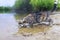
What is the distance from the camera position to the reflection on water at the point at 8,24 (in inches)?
42.3

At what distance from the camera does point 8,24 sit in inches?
43.6

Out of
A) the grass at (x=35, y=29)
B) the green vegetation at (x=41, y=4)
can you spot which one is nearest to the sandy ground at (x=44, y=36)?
the grass at (x=35, y=29)

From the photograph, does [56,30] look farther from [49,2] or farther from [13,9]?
[13,9]

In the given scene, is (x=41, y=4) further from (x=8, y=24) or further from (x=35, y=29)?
(x=8, y=24)

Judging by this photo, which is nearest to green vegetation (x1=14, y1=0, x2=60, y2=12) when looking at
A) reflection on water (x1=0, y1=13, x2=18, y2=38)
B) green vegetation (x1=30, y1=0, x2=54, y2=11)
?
green vegetation (x1=30, y1=0, x2=54, y2=11)

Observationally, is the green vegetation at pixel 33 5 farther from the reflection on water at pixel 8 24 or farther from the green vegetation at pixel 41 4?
the reflection on water at pixel 8 24

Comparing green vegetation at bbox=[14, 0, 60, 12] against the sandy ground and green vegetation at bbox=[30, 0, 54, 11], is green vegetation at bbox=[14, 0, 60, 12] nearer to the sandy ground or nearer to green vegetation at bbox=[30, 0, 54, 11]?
green vegetation at bbox=[30, 0, 54, 11]

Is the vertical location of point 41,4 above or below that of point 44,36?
above

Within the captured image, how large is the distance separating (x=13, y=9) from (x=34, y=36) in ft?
0.94

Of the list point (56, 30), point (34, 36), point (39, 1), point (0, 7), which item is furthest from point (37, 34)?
point (0, 7)

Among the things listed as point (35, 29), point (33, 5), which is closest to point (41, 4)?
point (33, 5)

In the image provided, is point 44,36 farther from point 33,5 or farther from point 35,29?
point 33,5

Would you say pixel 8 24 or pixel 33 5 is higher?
pixel 33 5

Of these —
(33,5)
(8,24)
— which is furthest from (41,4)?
(8,24)
